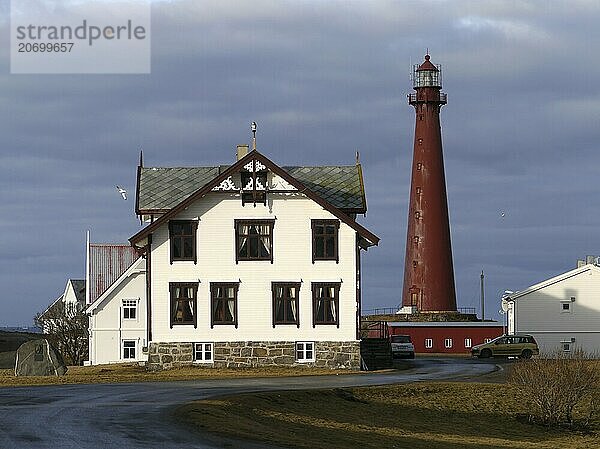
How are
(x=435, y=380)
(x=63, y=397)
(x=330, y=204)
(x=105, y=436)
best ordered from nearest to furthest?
(x=105, y=436), (x=63, y=397), (x=435, y=380), (x=330, y=204)

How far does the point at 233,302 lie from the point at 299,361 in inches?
158

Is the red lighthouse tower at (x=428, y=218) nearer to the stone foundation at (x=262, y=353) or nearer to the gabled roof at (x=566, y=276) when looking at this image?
the gabled roof at (x=566, y=276)

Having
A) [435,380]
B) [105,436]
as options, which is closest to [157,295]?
[435,380]

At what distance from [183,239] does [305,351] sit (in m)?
7.52

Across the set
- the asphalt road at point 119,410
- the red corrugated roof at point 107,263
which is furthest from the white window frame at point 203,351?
the red corrugated roof at point 107,263

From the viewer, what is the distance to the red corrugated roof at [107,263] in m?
68.7

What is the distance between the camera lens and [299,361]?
55.6 m

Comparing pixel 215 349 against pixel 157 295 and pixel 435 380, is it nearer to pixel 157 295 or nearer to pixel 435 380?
pixel 157 295

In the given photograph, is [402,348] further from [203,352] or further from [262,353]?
[203,352]

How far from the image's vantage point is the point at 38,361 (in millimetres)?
50375

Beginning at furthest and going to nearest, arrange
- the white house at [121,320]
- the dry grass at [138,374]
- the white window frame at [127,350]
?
the white window frame at [127,350] → the white house at [121,320] → the dry grass at [138,374]

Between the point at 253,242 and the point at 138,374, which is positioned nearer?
the point at 138,374

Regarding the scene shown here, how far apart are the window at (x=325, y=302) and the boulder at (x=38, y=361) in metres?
11.8

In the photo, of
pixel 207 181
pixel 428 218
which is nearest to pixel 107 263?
pixel 207 181
